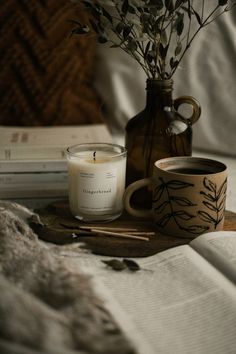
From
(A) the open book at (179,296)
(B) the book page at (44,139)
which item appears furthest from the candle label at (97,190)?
(B) the book page at (44,139)

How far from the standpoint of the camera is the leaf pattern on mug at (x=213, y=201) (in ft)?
2.50

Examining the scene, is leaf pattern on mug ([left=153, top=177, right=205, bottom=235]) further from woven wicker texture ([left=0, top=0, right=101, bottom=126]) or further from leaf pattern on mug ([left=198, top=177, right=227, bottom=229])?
woven wicker texture ([left=0, top=0, right=101, bottom=126])

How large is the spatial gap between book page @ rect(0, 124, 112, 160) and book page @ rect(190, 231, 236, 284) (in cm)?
36

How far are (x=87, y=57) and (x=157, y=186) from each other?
0.56 meters

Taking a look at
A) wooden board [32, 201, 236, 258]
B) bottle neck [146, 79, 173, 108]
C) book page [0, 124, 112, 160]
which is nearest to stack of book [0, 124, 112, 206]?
book page [0, 124, 112, 160]

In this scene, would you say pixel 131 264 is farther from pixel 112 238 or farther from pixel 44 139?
pixel 44 139

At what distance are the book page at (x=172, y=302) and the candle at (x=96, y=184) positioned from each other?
0.35ft

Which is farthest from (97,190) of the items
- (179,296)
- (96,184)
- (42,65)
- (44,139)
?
(42,65)

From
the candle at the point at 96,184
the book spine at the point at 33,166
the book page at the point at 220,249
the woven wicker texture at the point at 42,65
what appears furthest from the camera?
the woven wicker texture at the point at 42,65

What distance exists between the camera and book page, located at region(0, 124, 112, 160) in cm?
102

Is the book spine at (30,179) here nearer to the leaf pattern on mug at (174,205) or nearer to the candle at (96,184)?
the candle at (96,184)

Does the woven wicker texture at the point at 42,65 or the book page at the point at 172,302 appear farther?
the woven wicker texture at the point at 42,65

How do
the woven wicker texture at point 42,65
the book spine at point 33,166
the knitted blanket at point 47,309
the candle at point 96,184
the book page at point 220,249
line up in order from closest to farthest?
the knitted blanket at point 47,309
the book page at point 220,249
the candle at point 96,184
the book spine at point 33,166
the woven wicker texture at point 42,65

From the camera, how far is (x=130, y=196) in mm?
844
